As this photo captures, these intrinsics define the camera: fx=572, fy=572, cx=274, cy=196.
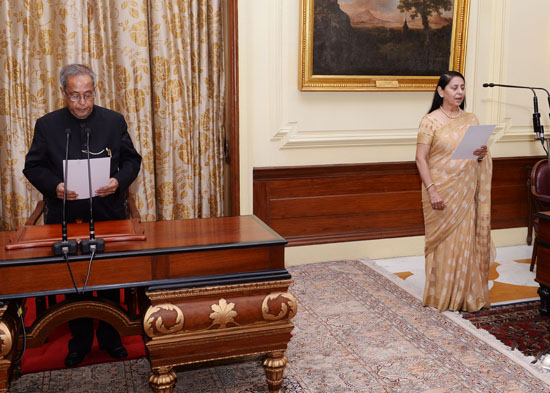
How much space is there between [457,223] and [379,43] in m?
2.14

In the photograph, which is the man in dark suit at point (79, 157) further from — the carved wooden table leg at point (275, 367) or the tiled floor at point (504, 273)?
the tiled floor at point (504, 273)

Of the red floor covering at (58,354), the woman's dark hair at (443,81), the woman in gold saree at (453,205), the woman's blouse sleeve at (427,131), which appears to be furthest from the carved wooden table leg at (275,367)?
the woman's dark hair at (443,81)

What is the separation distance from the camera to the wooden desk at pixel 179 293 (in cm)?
258

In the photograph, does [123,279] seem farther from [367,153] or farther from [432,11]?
[432,11]

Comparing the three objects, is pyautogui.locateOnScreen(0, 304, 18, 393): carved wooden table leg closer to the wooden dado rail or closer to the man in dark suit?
the man in dark suit

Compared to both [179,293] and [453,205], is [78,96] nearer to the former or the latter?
[179,293]

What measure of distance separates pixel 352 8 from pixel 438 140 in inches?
73.2

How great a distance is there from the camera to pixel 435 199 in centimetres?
423

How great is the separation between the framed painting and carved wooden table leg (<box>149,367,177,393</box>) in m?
3.26

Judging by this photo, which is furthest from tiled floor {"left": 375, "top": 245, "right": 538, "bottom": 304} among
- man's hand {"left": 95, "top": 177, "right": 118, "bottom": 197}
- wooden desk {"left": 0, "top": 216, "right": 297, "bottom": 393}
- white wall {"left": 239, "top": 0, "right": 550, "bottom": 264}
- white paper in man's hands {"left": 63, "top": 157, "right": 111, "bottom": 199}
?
white paper in man's hands {"left": 63, "top": 157, "right": 111, "bottom": 199}

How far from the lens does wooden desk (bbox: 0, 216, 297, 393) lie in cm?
258

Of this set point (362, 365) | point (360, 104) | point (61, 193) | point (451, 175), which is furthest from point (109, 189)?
point (360, 104)

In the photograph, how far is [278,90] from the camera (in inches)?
211

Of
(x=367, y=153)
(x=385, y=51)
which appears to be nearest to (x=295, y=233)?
(x=367, y=153)
